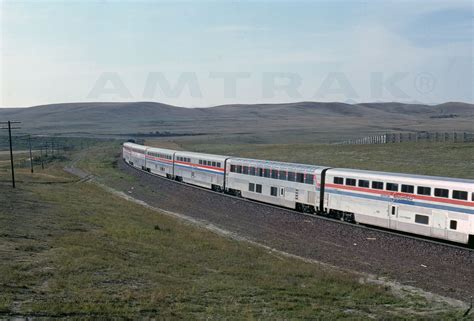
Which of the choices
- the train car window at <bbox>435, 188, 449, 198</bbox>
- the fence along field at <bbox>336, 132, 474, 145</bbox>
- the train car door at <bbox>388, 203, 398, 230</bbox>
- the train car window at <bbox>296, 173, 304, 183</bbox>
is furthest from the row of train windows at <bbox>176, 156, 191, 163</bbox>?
the fence along field at <bbox>336, 132, 474, 145</bbox>

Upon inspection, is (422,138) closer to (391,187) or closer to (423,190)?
(391,187)

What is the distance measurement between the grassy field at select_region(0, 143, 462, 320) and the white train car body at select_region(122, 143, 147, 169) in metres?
46.4

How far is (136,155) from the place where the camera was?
82688 millimetres

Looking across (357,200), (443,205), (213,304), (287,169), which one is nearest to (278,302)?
(213,304)

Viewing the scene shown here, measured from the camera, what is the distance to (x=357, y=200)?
108ft

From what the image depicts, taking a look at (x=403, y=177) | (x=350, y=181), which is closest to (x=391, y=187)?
(x=403, y=177)

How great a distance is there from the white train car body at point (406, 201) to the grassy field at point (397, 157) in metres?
19.6

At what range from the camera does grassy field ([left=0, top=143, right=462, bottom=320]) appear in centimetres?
1622

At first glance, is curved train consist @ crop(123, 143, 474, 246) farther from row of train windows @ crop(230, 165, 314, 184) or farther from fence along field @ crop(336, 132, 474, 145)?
fence along field @ crop(336, 132, 474, 145)

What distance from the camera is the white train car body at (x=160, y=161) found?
65025mm

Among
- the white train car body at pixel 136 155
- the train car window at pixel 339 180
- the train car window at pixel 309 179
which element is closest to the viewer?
the train car window at pixel 339 180

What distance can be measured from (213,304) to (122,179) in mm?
49924

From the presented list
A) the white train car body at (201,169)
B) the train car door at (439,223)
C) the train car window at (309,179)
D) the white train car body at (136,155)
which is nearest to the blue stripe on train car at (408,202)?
the train car door at (439,223)

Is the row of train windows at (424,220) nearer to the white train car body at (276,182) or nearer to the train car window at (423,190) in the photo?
the train car window at (423,190)
